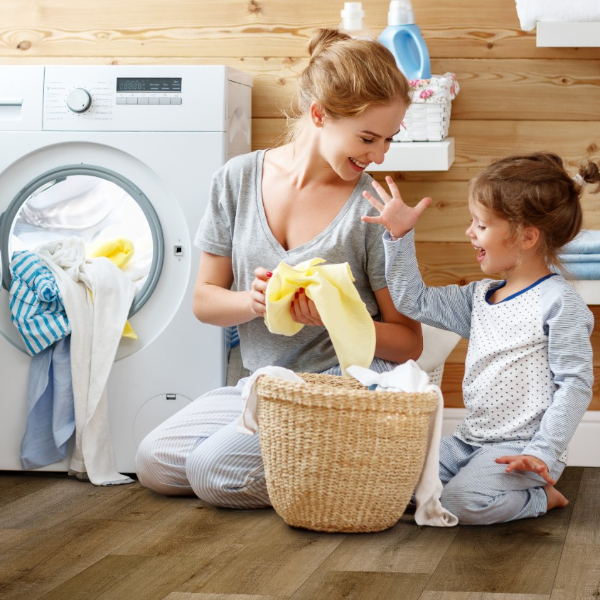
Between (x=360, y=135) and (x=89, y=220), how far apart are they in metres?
0.78

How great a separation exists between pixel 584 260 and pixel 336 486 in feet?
2.82

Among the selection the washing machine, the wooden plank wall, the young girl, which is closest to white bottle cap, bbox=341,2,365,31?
the wooden plank wall

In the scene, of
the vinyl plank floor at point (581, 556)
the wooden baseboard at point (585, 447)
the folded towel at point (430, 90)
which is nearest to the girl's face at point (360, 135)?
the folded towel at point (430, 90)

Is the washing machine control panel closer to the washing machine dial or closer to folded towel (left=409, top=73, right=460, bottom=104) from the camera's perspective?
the washing machine dial

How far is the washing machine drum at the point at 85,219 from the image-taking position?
2107 mm

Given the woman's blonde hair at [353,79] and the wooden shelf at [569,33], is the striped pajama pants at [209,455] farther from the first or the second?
the wooden shelf at [569,33]

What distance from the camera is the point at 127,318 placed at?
2082 mm

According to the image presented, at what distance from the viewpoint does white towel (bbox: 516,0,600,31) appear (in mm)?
2016

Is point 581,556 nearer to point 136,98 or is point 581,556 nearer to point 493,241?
point 493,241

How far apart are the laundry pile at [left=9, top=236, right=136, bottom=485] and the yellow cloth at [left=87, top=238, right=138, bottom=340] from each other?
51mm

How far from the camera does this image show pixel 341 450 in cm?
151

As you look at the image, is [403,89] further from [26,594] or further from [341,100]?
[26,594]

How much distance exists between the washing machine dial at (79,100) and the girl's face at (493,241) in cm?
89

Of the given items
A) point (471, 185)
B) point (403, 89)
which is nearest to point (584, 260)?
point (471, 185)
